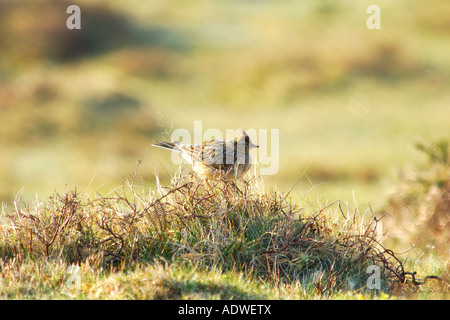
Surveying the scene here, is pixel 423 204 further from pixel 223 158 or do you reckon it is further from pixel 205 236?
pixel 205 236

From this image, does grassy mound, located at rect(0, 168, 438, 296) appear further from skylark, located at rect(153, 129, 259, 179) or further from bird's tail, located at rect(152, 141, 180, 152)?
bird's tail, located at rect(152, 141, 180, 152)

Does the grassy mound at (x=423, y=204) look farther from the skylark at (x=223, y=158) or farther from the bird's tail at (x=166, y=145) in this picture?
the bird's tail at (x=166, y=145)

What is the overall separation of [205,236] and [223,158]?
51.8 inches

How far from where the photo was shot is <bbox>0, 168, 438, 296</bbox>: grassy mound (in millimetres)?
5824

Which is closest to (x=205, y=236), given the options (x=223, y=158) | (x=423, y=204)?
(x=223, y=158)

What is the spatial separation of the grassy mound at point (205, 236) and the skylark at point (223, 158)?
399mm

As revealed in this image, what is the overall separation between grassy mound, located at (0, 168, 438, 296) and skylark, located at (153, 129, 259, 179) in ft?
1.31

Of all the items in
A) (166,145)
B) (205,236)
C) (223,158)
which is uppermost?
(166,145)

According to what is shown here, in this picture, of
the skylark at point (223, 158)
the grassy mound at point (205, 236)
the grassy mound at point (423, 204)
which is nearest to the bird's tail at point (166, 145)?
the skylark at point (223, 158)

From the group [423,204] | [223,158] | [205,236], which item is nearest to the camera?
[205,236]

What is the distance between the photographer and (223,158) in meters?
7.06

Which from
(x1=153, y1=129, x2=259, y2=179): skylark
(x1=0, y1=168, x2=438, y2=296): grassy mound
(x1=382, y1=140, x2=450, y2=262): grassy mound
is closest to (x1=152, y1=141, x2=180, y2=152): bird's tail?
(x1=153, y1=129, x2=259, y2=179): skylark
